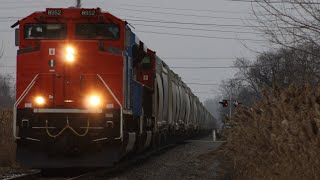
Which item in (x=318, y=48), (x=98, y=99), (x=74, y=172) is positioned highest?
(x=318, y=48)

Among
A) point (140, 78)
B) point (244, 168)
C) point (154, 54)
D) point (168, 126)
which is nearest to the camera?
point (244, 168)

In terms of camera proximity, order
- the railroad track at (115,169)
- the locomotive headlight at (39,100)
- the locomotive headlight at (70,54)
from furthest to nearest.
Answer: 1. the locomotive headlight at (70,54)
2. the locomotive headlight at (39,100)
3. the railroad track at (115,169)

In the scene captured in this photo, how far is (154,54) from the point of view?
18.6 meters

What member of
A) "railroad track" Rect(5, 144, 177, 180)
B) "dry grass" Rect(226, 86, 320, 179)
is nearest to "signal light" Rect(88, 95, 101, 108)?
"railroad track" Rect(5, 144, 177, 180)

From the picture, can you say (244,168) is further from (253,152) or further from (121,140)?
(121,140)

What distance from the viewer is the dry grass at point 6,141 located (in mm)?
15859

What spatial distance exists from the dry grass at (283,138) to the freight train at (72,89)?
3244 millimetres

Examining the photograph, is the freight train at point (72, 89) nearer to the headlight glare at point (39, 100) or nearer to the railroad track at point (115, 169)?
the headlight glare at point (39, 100)

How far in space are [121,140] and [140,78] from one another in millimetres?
5440

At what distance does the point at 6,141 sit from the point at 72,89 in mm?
6300

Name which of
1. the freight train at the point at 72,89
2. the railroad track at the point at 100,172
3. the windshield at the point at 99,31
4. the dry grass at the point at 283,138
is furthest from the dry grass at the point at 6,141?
the dry grass at the point at 283,138

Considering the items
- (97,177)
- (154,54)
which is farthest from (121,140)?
(154,54)

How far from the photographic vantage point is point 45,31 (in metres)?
12.8

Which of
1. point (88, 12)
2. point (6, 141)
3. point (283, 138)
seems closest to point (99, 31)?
point (88, 12)
